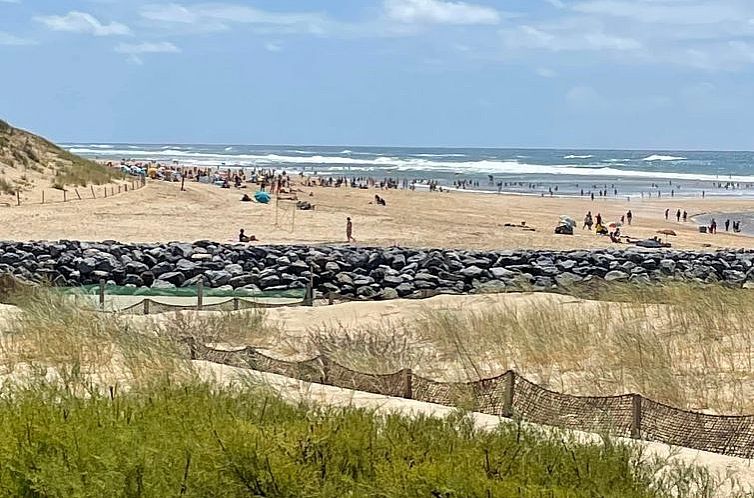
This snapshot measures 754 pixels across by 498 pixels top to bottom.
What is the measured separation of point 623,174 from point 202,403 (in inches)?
3516

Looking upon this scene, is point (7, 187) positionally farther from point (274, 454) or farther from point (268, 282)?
point (274, 454)

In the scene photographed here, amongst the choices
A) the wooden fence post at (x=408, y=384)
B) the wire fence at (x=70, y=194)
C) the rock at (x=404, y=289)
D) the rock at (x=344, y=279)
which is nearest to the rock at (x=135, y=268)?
the rock at (x=344, y=279)

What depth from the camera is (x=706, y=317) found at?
35.9 ft

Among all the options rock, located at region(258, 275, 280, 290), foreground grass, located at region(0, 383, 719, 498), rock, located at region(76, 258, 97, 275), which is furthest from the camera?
rock, located at region(76, 258, 97, 275)

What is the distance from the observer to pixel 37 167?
134 feet

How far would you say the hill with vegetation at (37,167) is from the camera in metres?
37.4

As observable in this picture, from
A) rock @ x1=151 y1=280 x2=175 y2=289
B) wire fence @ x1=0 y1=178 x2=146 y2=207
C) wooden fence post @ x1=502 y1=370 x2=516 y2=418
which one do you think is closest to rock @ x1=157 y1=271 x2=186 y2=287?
rock @ x1=151 y1=280 x2=175 y2=289

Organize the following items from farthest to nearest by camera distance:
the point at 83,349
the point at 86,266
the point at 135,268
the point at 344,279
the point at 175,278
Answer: the point at 135,268 → the point at 86,266 → the point at 175,278 → the point at 344,279 → the point at 83,349

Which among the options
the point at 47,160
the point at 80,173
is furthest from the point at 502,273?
the point at 47,160

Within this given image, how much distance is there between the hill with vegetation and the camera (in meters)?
37.4

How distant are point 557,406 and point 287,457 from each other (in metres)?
3.72

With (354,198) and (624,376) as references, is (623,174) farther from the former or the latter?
(624,376)

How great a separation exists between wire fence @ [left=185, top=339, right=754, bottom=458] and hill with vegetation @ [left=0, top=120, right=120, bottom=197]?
94.8 ft

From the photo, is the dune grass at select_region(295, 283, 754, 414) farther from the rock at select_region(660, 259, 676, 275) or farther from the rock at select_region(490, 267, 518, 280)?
the rock at select_region(660, 259, 676, 275)
